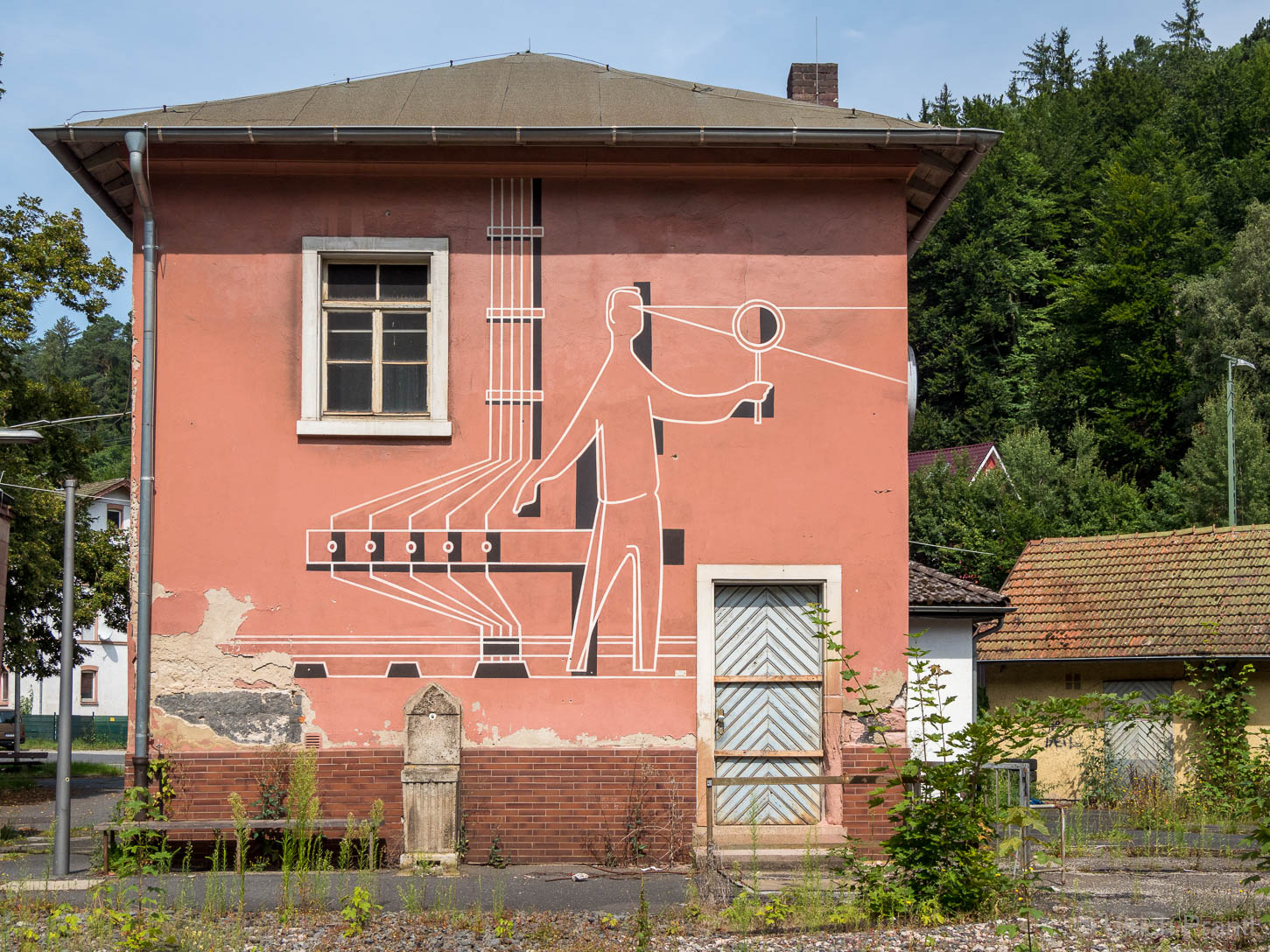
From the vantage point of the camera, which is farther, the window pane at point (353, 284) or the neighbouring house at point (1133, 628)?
the neighbouring house at point (1133, 628)

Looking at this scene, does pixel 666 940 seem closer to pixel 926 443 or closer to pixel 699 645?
pixel 699 645

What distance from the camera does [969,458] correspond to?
145ft

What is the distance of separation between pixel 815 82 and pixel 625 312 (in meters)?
4.74

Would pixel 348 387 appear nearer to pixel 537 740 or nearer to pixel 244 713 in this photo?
pixel 244 713

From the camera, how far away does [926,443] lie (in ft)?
173

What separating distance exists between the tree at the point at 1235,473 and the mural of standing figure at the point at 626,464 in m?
31.4

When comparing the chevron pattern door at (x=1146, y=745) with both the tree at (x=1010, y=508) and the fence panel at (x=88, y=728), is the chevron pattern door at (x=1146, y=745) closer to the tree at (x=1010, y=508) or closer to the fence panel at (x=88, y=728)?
the tree at (x=1010, y=508)

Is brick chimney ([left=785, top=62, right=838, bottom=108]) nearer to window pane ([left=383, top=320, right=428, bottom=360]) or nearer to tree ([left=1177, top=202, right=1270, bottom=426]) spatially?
window pane ([left=383, top=320, right=428, bottom=360])

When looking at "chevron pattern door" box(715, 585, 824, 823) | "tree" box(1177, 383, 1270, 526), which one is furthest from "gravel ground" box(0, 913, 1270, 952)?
"tree" box(1177, 383, 1270, 526)

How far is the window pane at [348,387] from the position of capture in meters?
11.7

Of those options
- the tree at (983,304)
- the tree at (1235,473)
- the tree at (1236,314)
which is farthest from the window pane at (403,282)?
the tree at (983,304)

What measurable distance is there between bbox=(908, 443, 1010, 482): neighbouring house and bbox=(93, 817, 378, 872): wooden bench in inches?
1334

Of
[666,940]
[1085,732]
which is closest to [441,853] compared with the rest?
[666,940]

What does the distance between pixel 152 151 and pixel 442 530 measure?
13.8ft
